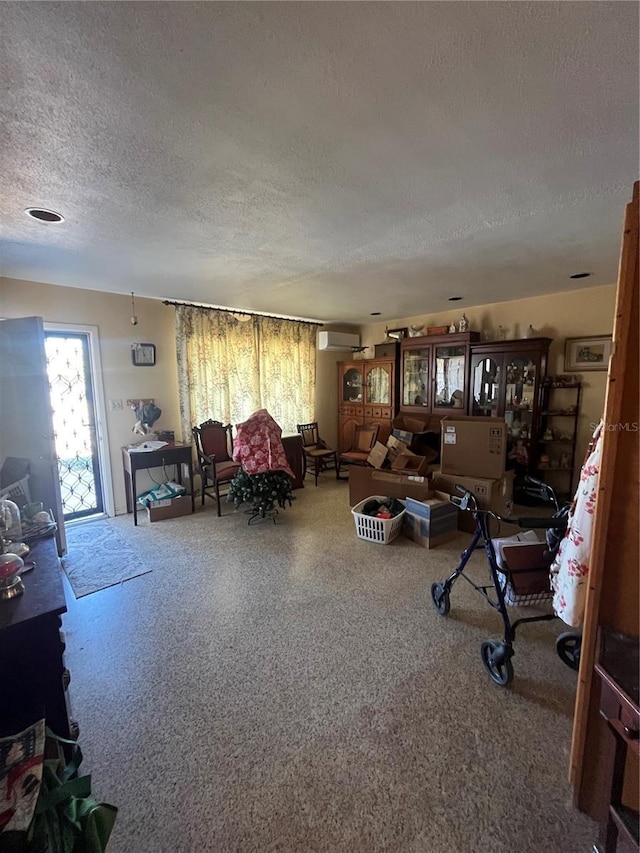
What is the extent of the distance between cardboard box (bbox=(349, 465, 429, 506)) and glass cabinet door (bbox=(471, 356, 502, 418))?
1.54 m

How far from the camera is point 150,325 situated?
4.13m

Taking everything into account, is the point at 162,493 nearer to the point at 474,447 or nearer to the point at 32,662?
the point at 32,662

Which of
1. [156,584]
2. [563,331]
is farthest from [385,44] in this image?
[563,331]

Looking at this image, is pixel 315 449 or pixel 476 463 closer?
pixel 476 463

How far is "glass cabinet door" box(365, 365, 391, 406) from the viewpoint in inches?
214

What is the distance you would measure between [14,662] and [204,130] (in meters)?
1.91

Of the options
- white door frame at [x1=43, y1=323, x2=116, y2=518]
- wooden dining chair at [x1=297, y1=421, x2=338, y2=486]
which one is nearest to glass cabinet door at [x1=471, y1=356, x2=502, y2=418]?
wooden dining chair at [x1=297, y1=421, x2=338, y2=486]

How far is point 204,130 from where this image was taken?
4.50ft

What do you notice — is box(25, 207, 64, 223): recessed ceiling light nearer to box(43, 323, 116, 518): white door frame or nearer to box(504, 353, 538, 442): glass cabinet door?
box(43, 323, 116, 518): white door frame

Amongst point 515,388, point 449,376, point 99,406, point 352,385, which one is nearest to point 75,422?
point 99,406

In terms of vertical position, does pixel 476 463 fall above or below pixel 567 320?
below

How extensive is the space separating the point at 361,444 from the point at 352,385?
1040 mm

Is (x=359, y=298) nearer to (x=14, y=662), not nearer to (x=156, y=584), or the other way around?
(x=156, y=584)

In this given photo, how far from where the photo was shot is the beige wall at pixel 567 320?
3.78m
